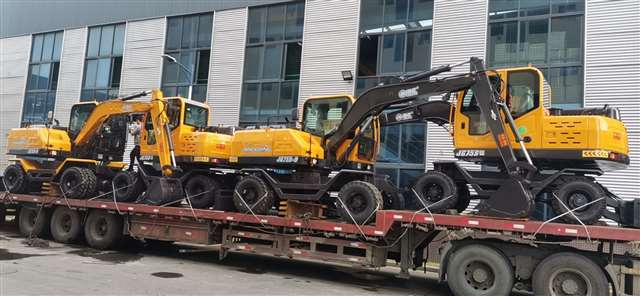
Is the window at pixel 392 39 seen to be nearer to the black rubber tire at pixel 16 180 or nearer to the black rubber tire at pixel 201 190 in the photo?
the black rubber tire at pixel 201 190

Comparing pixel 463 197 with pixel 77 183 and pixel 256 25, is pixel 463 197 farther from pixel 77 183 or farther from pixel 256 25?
pixel 256 25

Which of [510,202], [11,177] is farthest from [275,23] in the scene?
[510,202]

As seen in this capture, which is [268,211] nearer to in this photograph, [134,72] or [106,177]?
[106,177]

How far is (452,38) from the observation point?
20359 mm

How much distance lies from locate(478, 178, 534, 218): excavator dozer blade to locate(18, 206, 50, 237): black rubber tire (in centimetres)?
1233

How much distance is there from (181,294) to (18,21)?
31507 millimetres

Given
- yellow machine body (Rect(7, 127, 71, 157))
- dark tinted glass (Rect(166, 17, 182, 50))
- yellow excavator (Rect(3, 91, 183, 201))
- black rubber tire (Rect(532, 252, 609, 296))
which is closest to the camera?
black rubber tire (Rect(532, 252, 609, 296))

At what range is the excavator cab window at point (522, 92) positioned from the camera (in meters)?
9.43

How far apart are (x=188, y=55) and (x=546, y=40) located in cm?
1644

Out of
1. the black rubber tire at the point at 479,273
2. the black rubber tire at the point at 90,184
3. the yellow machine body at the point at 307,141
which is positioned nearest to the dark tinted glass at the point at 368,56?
the yellow machine body at the point at 307,141

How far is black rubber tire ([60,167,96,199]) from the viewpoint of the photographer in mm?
14547

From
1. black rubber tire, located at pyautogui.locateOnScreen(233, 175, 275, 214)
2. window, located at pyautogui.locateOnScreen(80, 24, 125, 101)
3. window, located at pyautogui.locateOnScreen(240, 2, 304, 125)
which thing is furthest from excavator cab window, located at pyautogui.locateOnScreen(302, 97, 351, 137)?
window, located at pyautogui.locateOnScreen(80, 24, 125, 101)

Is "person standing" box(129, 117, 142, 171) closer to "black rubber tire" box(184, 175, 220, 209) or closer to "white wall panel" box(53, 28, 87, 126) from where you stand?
"black rubber tire" box(184, 175, 220, 209)

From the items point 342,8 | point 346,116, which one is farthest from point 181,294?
point 342,8
